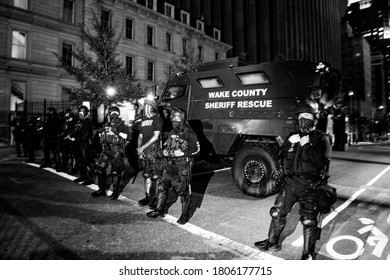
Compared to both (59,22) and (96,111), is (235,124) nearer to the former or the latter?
(96,111)

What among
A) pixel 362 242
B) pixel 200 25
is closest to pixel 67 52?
pixel 200 25

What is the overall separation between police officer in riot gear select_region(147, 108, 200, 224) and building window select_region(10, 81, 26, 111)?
18.5m

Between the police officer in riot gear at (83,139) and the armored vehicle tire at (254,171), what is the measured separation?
3764 mm

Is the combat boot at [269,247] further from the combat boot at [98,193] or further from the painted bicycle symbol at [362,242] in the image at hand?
the combat boot at [98,193]

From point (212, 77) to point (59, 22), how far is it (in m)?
18.5

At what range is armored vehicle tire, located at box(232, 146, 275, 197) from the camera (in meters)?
5.07

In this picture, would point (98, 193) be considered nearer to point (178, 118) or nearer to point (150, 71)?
point (178, 118)

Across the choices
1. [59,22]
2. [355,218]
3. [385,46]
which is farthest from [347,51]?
[355,218]

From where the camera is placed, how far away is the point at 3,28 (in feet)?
55.0

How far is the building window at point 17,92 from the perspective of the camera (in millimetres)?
17547

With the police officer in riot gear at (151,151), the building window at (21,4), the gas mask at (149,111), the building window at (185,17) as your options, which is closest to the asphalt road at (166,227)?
the police officer in riot gear at (151,151)

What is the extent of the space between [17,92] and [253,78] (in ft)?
61.6

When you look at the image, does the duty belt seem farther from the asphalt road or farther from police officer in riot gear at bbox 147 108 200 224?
police officer in riot gear at bbox 147 108 200 224

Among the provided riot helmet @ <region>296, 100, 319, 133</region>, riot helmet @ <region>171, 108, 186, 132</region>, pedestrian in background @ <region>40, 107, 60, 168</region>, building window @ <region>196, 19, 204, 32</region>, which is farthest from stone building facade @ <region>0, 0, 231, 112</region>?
riot helmet @ <region>296, 100, 319, 133</region>
